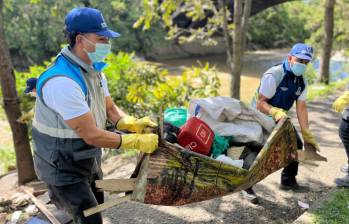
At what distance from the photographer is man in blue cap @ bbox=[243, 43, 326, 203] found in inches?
143

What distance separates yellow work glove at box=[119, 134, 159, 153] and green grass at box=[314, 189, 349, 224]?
5.42 feet

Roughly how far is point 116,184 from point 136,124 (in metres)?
0.42

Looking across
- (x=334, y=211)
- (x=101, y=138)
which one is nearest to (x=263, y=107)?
(x=334, y=211)

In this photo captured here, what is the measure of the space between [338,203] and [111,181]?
7.20ft

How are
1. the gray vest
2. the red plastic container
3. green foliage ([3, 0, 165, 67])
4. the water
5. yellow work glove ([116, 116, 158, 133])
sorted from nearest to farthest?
the gray vest → yellow work glove ([116, 116, 158, 133]) → the red plastic container → the water → green foliage ([3, 0, 165, 67])

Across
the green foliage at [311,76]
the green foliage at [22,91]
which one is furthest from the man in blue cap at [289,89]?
the green foliage at [311,76]

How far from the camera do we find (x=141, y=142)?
97.9 inches

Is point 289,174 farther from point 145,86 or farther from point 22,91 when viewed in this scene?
point 22,91

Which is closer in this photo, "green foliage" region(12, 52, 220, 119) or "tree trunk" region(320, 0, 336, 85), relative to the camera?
"green foliage" region(12, 52, 220, 119)

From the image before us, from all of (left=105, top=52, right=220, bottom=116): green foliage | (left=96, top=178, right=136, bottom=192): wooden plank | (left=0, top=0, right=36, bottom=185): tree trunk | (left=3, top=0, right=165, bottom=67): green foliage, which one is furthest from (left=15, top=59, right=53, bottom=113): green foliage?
(left=3, top=0, right=165, bottom=67): green foliage

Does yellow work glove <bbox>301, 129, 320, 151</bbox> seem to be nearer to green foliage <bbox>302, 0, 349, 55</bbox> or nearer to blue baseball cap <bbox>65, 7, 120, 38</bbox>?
blue baseball cap <bbox>65, 7, 120, 38</bbox>

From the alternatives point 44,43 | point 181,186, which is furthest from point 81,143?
point 44,43

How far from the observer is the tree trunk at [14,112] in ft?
14.4

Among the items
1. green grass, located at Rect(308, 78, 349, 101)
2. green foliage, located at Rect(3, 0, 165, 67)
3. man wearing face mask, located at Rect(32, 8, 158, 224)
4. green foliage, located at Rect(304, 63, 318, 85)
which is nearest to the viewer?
man wearing face mask, located at Rect(32, 8, 158, 224)
